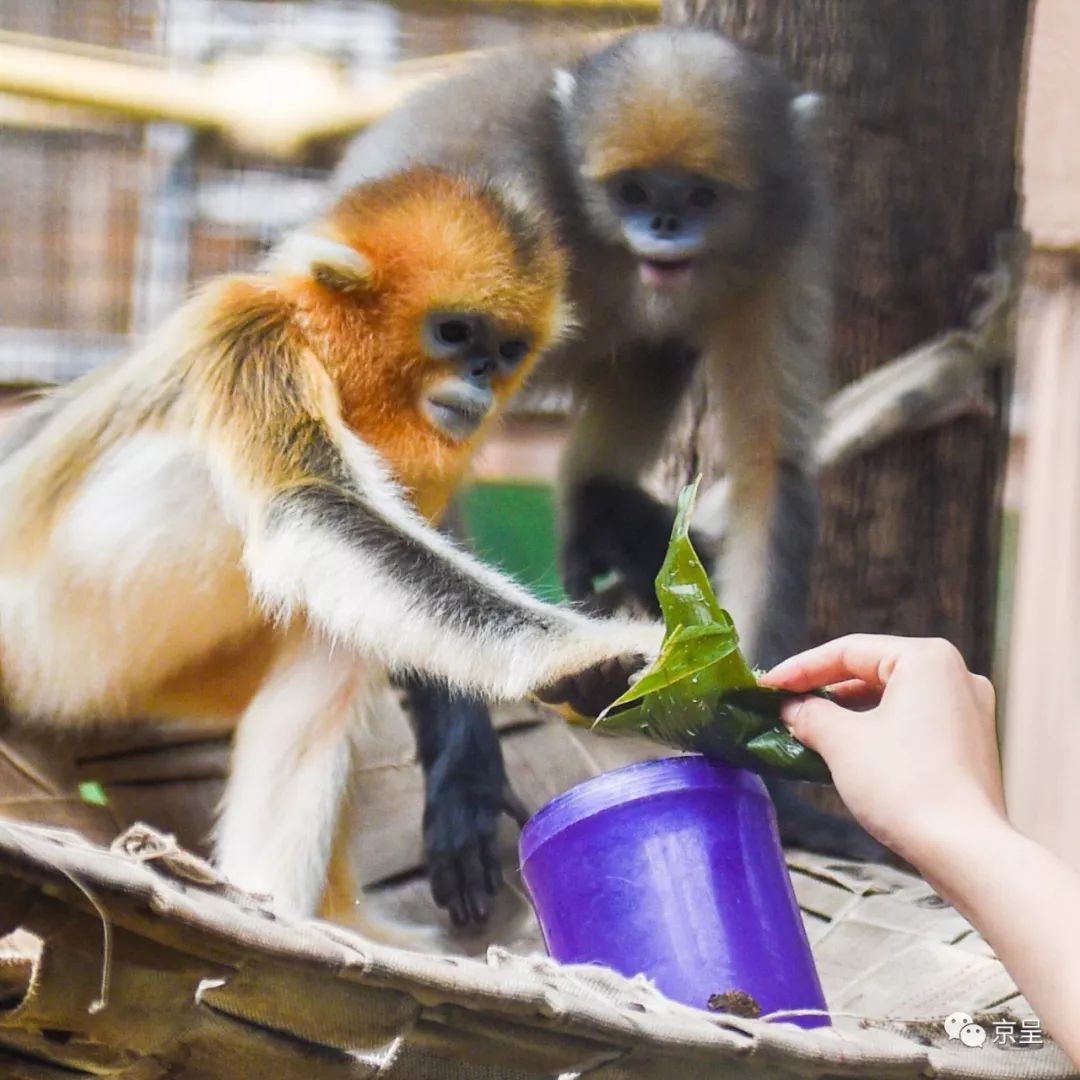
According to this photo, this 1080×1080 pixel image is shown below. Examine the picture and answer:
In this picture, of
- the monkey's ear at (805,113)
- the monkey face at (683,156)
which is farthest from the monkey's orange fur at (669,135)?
the monkey's ear at (805,113)

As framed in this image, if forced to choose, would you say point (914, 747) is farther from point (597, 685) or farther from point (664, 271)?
point (664, 271)

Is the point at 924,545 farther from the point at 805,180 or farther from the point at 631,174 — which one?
the point at 631,174

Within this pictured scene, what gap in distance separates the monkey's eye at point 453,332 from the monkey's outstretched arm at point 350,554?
13 centimetres

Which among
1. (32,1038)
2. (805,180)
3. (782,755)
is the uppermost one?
(805,180)

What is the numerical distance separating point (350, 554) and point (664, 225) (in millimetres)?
925

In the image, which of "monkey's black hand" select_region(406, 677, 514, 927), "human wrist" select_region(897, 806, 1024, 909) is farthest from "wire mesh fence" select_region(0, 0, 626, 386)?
"human wrist" select_region(897, 806, 1024, 909)

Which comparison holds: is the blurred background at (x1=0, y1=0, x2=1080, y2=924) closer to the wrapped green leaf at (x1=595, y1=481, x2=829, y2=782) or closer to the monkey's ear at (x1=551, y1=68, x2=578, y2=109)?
the monkey's ear at (x1=551, y1=68, x2=578, y2=109)

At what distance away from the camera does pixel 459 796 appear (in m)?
2.08

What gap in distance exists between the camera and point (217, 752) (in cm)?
197

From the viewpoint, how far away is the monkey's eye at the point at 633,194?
2201mm

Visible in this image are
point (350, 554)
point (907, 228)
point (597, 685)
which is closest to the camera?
point (597, 685)

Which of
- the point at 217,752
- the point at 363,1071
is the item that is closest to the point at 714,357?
the point at 217,752

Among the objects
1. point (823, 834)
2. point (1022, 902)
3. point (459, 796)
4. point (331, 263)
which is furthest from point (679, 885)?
point (823, 834)

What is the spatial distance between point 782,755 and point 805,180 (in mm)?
1310
